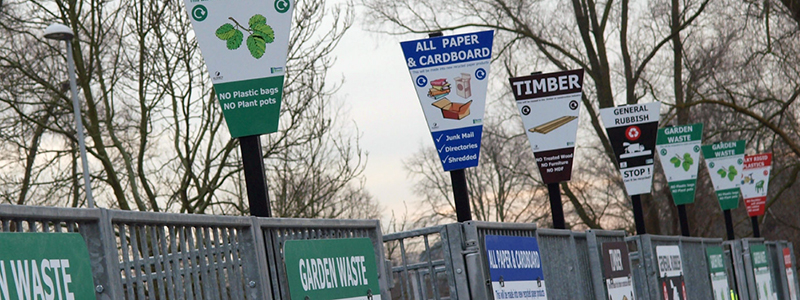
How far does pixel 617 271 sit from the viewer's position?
10.0 meters

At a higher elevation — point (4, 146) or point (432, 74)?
point (4, 146)

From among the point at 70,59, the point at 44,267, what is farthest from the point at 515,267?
the point at 70,59

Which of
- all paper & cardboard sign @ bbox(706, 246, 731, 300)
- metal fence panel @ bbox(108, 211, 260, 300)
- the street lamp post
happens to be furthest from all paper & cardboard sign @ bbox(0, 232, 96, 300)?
the street lamp post

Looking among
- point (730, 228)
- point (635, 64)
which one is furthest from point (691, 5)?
point (730, 228)

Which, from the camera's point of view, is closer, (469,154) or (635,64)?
(469,154)

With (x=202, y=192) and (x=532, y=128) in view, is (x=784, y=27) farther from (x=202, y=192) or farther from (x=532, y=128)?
(x=532, y=128)

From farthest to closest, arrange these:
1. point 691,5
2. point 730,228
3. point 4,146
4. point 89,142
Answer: point 691,5 → point 730,228 → point 89,142 → point 4,146

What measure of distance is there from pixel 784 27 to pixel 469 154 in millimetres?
24106

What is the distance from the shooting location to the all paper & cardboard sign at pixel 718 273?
605 inches

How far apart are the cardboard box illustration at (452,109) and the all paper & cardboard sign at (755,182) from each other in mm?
19438

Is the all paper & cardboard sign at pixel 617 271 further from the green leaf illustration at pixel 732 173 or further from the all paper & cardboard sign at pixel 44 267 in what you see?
the green leaf illustration at pixel 732 173

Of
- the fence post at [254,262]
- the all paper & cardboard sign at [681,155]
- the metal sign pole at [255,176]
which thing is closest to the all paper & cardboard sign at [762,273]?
the all paper & cardboard sign at [681,155]

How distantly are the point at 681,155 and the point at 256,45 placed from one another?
45.9 ft

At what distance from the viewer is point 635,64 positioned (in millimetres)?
33062
